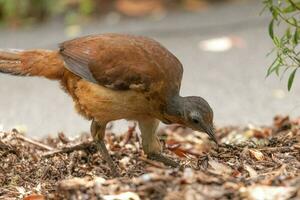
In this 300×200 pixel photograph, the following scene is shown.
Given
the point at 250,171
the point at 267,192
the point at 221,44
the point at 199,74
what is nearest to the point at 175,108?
the point at 250,171

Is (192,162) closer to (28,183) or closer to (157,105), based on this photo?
(157,105)

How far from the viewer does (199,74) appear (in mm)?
10312

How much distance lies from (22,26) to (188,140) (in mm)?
5778

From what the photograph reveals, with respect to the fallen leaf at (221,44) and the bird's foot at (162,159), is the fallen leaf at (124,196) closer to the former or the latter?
the bird's foot at (162,159)

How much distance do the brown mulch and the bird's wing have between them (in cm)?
58

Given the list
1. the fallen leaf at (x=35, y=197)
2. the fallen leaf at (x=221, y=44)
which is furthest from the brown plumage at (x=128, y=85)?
the fallen leaf at (x=221, y=44)

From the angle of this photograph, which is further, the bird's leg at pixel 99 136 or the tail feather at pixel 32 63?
the tail feather at pixel 32 63

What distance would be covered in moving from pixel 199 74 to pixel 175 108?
4.63 metres

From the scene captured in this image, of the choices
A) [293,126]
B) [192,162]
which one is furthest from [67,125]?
[192,162]

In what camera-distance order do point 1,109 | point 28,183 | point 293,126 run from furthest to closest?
point 1,109 → point 293,126 → point 28,183

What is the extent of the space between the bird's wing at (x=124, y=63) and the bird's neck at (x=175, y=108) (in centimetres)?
12

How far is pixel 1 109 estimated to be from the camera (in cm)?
947

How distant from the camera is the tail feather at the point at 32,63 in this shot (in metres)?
6.21

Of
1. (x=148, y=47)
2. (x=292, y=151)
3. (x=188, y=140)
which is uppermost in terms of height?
(x=148, y=47)
